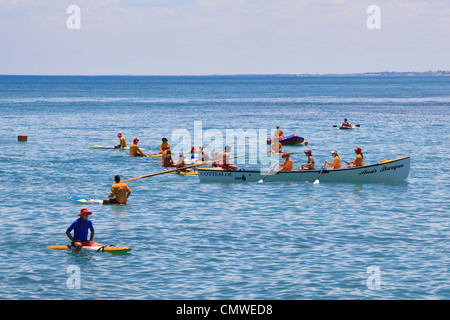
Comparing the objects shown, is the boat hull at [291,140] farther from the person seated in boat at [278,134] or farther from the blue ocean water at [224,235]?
the blue ocean water at [224,235]

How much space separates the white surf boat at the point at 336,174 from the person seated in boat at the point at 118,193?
777 cm

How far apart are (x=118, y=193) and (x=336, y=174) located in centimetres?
1317

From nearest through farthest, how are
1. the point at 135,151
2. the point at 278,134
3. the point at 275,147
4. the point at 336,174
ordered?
the point at 336,174 → the point at 135,151 → the point at 275,147 → the point at 278,134

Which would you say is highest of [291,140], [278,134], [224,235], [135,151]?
[278,134]

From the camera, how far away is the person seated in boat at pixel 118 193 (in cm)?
3069

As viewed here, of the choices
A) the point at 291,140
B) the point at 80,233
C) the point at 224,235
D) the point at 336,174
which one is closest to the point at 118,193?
the point at 224,235

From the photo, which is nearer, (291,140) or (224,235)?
(224,235)

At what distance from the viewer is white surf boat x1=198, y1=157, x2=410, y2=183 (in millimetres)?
37031

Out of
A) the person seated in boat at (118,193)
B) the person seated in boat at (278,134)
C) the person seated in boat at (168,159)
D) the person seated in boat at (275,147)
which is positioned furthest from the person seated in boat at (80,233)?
the person seated in boat at (278,134)

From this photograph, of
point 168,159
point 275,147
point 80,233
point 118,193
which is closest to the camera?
point 80,233

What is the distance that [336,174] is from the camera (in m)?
37.3

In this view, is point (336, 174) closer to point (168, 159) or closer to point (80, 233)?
point (168, 159)

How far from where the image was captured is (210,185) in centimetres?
3797
